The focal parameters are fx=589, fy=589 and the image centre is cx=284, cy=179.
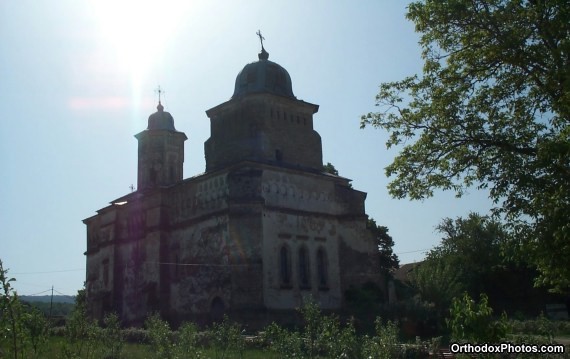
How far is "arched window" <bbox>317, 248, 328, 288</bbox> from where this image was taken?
2889cm

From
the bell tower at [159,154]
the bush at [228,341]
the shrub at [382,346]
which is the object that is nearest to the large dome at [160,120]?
the bell tower at [159,154]

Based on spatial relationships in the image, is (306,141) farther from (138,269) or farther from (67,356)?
(67,356)

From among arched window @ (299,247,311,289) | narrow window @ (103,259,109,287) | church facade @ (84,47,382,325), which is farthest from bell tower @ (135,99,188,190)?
arched window @ (299,247,311,289)

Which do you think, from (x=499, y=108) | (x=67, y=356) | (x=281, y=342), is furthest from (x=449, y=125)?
(x=67, y=356)

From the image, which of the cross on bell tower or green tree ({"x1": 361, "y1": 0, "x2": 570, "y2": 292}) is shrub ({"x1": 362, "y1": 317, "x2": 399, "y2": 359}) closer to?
green tree ({"x1": 361, "y1": 0, "x2": 570, "y2": 292})

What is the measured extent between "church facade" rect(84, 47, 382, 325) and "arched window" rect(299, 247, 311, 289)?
0.05m

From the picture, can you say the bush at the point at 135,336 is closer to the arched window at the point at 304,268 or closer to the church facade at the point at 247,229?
the church facade at the point at 247,229

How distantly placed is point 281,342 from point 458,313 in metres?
4.99

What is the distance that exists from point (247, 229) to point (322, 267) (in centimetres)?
493

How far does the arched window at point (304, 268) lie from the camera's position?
28.3 meters

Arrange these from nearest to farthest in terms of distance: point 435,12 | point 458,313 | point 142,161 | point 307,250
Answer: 1. point 458,313
2. point 435,12
3. point 307,250
4. point 142,161

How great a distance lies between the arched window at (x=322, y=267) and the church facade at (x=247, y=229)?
50 millimetres

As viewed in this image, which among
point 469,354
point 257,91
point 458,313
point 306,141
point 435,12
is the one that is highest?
point 257,91

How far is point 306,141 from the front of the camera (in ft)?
105
